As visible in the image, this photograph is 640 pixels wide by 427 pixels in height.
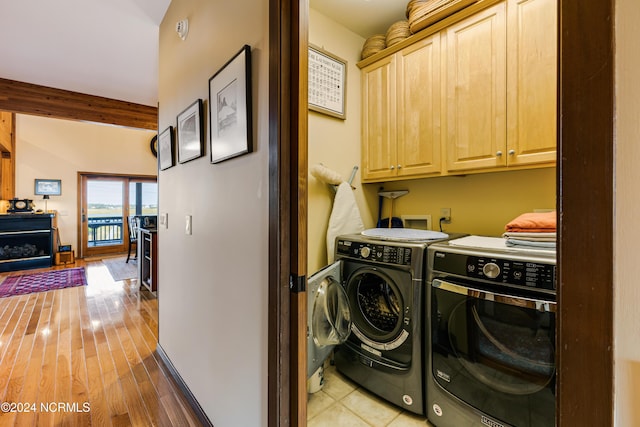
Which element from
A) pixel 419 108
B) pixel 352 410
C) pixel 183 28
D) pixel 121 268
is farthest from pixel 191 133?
pixel 121 268

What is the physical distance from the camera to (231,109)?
125cm

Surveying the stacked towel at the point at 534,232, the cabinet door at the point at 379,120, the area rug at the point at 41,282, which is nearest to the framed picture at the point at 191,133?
the cabinet door at the point at 379,120

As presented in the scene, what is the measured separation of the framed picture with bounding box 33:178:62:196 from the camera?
595 cm

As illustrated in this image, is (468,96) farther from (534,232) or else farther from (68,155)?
(68,155)

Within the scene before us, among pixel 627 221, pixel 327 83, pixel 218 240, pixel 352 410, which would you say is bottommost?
pixel 352 410

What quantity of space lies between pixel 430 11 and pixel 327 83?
80 cm

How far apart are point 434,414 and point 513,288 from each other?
0.85 metres

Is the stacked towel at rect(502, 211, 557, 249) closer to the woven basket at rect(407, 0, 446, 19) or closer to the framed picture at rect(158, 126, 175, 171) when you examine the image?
the woven basket at rect(407, 0, 446, 19)

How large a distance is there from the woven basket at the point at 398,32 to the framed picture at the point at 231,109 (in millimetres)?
1465

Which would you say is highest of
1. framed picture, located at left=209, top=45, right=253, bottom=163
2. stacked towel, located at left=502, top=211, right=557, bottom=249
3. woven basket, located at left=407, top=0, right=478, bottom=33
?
woven basket, located at left=407, top=0, right=478, bottom=33

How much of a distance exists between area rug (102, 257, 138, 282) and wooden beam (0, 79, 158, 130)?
2.50 m

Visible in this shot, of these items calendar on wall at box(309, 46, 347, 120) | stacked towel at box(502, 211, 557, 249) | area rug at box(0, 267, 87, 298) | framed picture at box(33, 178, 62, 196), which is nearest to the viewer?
stacked towel at box(502, 211, 557, 249)

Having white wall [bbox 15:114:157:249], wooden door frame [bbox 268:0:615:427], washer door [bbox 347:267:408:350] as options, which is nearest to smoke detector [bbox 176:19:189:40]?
washer door [bbox 347:267:408:350]

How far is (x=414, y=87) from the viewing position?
2055 millimetres
